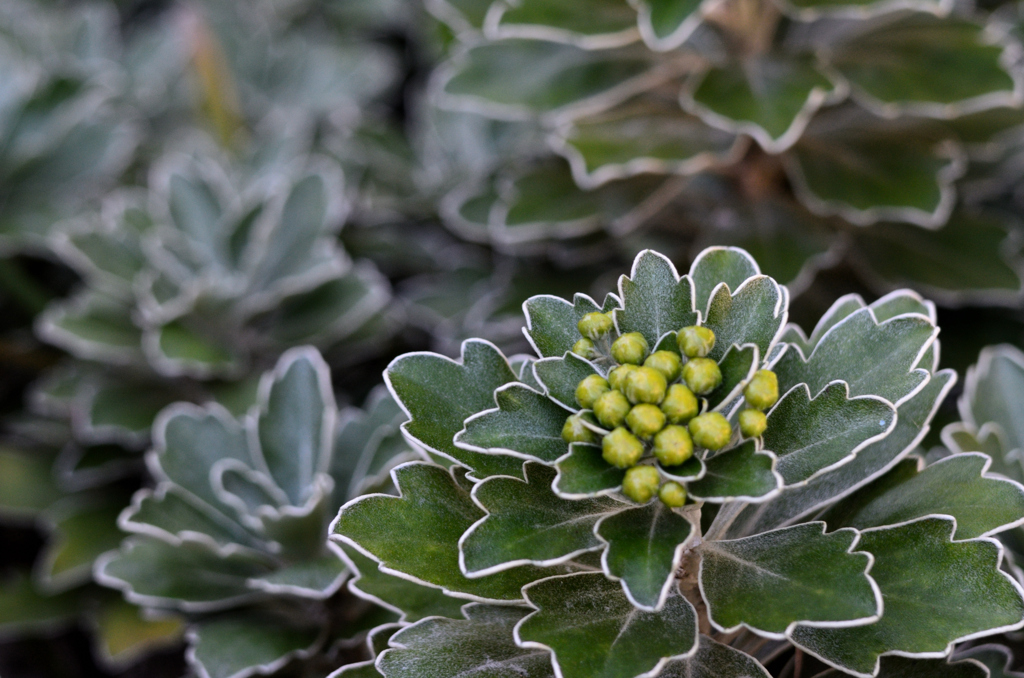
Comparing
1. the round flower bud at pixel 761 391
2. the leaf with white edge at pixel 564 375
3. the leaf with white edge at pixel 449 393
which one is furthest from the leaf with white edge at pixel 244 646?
the round flower bud at pixel 761 391

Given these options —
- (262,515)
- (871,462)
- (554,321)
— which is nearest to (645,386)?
(554,321)

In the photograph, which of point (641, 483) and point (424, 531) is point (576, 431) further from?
point (424, 531)

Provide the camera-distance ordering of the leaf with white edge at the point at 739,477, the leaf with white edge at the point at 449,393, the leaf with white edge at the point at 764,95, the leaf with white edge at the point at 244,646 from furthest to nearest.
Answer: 1. the leaf with white edge at the point at 764,95
2. the leaf with white edge at the point at 244,646
3. the leaf with white edge at the point at 449,393
4. the leaf with white edge at the point at 739,477

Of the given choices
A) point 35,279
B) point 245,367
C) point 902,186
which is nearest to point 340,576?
point 245,367

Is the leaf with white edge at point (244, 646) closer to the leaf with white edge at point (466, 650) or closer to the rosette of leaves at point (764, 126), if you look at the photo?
the leaf with white edge at point (466, 650)

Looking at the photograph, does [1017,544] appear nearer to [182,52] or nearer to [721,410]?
[721,410]

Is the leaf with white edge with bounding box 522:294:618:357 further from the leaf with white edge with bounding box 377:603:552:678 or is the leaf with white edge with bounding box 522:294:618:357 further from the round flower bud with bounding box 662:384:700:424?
the leaf with white edge with bounding box 377:603:552:678
